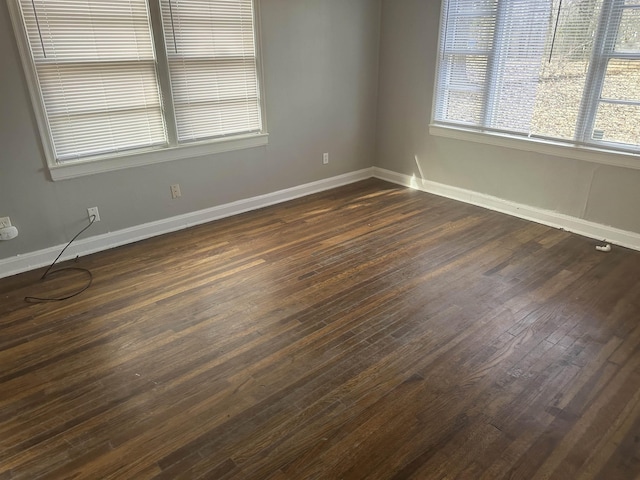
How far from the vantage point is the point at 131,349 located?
2418mm

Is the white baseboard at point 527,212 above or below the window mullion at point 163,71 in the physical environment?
below

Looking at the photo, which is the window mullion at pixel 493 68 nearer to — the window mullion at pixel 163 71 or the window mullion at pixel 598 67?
the window mullion at pixel 598 67

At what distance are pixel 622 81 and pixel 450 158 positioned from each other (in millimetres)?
1593

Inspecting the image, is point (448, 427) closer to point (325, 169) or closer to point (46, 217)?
point (46, 217)

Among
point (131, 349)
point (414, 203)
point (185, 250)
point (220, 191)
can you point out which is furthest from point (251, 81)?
point (131, 349)

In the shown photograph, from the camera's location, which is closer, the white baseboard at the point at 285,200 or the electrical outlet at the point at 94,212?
the white baseboard at the point at 285,200

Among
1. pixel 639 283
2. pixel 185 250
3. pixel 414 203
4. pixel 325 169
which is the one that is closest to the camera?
pixel 639 283

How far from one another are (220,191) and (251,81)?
40.9 inches

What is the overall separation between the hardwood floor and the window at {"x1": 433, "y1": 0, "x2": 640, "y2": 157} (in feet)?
3.19

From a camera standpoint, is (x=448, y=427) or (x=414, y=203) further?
(x=414, y=203)

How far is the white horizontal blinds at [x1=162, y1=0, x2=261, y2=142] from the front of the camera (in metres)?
3.51

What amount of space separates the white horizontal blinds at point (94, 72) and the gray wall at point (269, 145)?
0.55 ft

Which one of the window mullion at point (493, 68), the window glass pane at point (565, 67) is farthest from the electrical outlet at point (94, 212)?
the window glass pane at point (565, 67)

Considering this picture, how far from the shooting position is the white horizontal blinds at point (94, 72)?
9.73ft
